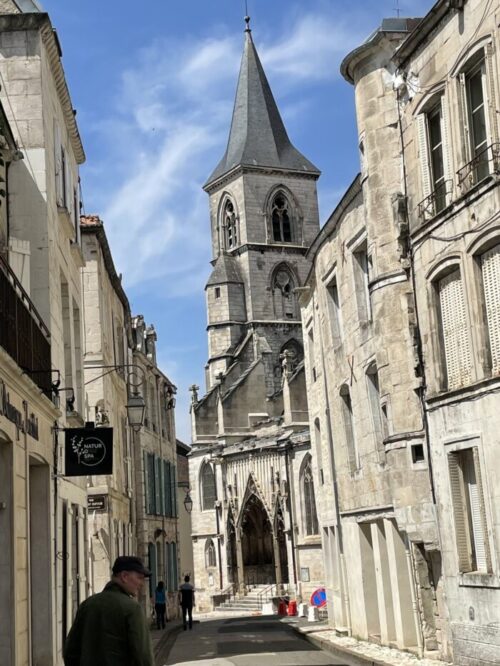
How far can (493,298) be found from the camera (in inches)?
519

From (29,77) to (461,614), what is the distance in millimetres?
9575

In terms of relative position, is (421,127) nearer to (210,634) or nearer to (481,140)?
(481,140)

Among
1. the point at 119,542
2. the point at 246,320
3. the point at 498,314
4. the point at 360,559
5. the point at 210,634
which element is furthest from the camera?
the point at 246,320

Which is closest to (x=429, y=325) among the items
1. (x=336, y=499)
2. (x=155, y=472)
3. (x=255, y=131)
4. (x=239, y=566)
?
(x=336, y=499)

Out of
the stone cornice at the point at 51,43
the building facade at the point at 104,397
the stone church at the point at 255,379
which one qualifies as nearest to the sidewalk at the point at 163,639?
the building facade at the point at 104,397

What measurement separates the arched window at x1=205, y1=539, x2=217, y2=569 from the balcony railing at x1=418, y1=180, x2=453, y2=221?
44094mm

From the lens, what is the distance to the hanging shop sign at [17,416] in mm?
10578

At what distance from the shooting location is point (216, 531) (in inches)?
2218

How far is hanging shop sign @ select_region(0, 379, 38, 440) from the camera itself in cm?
1058

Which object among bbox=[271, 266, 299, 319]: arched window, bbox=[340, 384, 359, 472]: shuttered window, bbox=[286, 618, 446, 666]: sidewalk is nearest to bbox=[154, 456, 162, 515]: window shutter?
bbox=[286, 618, 446, 666]: sidewalk

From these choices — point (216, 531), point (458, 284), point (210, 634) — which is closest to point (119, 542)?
point (210, 634)

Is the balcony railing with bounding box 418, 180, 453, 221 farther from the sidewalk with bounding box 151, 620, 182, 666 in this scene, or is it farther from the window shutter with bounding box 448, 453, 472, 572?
the sidewalk with bounding box 151, 620, 182, 666

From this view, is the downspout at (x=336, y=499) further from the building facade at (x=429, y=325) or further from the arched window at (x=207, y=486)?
the arched window at (x=207, y=486)

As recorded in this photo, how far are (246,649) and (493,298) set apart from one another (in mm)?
11912
